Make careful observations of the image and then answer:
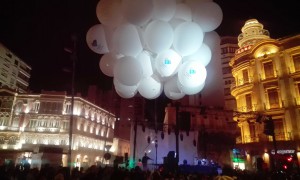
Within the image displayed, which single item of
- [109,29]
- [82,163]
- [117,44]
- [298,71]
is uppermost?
[298,71]

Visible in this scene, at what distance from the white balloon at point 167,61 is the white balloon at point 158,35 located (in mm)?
275

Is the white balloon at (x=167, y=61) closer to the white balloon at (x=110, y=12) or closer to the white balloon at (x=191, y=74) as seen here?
Result: the white balloon at (x=191, y=74)

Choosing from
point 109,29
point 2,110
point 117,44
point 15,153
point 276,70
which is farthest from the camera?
point 2,110

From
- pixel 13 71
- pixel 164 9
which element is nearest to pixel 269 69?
pixel 164 9

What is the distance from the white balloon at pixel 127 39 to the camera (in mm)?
5767

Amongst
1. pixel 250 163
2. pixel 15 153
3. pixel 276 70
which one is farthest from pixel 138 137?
pixel 15 153

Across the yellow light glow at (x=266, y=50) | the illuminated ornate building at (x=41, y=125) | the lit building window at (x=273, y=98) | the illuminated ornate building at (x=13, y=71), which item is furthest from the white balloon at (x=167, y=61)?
the illuminated ornate building at (x=13, y=71)

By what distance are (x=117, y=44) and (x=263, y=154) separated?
20.8 m

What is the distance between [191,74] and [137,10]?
6.63ft

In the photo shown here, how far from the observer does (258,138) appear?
22875 mm

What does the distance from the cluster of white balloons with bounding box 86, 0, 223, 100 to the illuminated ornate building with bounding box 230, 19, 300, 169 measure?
16394 mm

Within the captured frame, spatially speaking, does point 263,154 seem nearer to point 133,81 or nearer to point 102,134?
point 133,81

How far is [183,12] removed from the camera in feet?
20.1

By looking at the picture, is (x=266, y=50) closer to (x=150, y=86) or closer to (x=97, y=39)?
(x=150, y=86)
